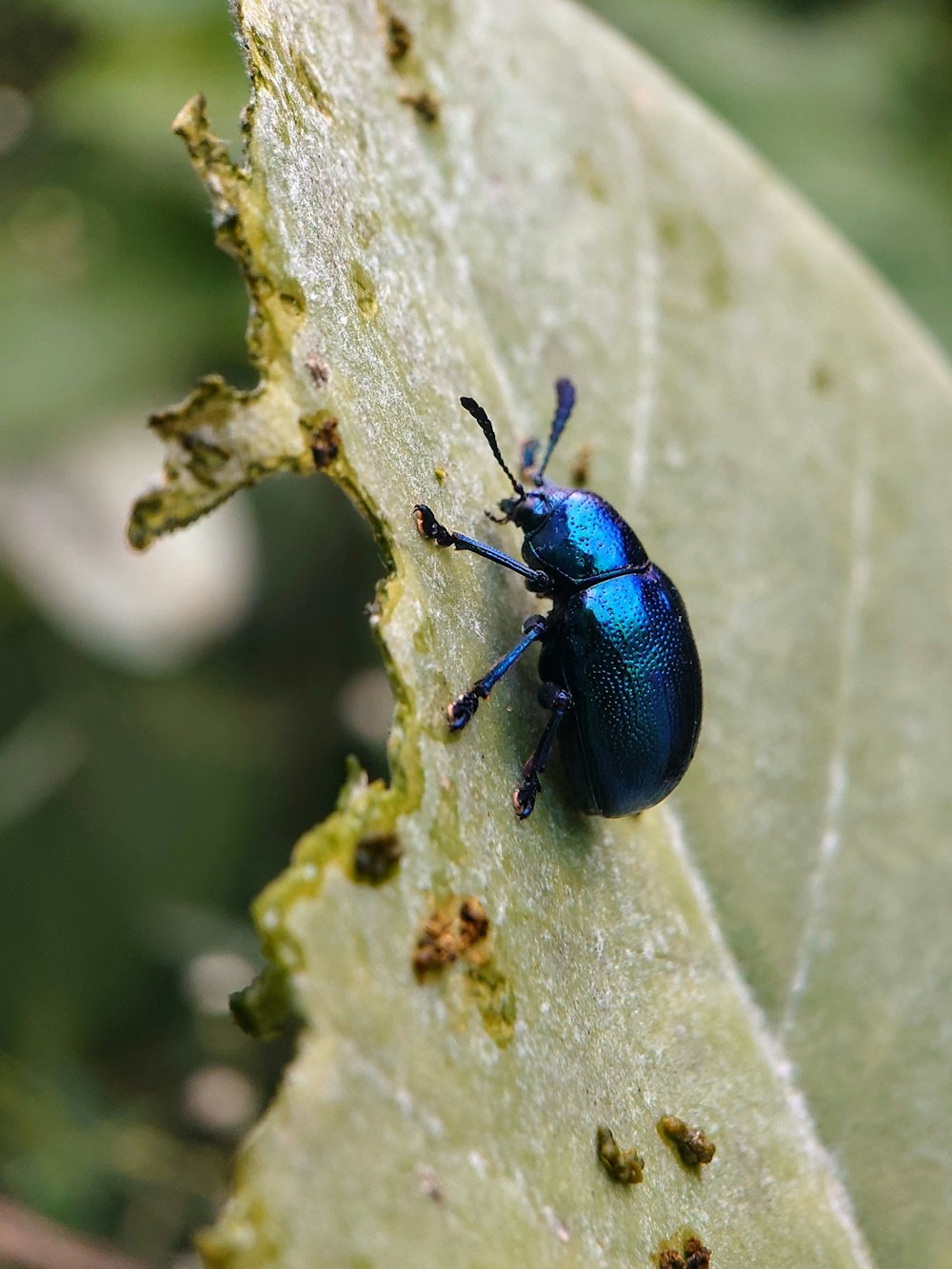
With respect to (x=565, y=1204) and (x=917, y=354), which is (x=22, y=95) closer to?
(x=917, y=354)

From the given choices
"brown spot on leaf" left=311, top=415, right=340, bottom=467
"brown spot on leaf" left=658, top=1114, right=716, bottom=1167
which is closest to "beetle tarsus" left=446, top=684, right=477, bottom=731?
"brown spot on leaf" left=311, top=415, right=340, bottom=467

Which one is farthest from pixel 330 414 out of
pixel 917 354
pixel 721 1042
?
pixel 917 354

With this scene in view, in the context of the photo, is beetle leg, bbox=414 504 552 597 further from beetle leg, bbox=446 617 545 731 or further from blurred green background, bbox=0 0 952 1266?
blurred green background, bbox=0 0 952 1266

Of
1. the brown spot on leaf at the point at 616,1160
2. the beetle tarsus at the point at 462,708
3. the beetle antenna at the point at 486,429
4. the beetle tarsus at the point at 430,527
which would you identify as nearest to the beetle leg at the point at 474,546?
the beetle tarsus at the point at 430,527

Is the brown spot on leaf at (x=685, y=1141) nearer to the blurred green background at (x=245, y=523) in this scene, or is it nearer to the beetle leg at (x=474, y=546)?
the beetle leg at (x=474, y=546)

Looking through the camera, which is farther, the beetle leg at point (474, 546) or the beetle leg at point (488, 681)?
the beetle leg at point (474, 546)
